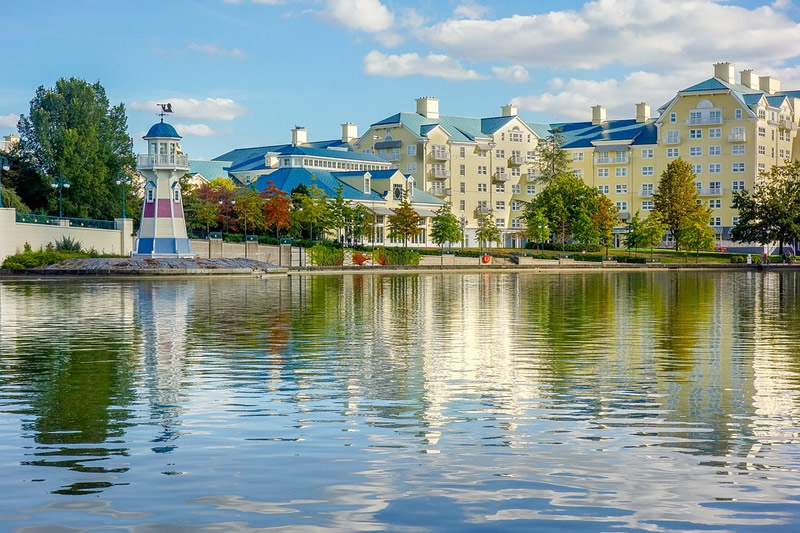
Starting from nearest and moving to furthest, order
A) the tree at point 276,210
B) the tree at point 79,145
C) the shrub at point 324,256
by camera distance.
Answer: the tree at point 79,145 → the shrub at point 324,256 → the tree at point 276,210

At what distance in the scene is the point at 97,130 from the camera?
304ft

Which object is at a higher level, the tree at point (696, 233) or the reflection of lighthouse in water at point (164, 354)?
the tree at point (696, 233)

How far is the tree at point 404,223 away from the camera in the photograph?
110m

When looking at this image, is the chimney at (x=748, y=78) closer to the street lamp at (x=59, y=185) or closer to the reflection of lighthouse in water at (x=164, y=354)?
the street lamp at (x=59, y=185)

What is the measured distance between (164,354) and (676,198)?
108731 mm

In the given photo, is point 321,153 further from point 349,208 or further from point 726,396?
point 726,396

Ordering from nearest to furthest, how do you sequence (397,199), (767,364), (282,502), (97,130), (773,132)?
(282,502) → (767,364) → (97,130) → (397,199) → (773,132)

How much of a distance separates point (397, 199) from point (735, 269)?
36464mm

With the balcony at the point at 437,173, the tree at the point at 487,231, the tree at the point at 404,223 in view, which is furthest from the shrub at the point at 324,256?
the balcony at the point at 437,173

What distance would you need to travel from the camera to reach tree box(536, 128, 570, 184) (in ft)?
449

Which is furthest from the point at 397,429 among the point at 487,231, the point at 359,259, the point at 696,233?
the point at 696,233

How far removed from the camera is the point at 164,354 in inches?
907

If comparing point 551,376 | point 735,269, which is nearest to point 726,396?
point 551,376

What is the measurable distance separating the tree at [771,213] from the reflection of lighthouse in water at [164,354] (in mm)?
85617
